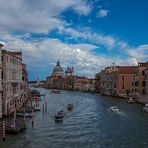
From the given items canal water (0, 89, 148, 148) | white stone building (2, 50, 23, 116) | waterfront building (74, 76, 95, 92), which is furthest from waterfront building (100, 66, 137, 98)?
waterfront building (74, 76, 95, 92)

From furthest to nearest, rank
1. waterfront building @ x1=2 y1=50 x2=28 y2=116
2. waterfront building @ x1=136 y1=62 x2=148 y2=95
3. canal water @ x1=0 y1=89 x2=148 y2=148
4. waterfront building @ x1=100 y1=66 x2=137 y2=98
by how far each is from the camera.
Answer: waterfront building @ x1=100 y1=66 x2=137 y2=98
waterfront building @ x1=136 y1=62 x2=148 y2=95
waterfront building @ x1=2 y1=50 x2=28 y2=116
canal water @ x1=0 y1=89 x2=148 y2=148

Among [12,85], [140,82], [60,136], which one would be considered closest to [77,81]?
[140,82]

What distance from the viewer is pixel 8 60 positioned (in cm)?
3994

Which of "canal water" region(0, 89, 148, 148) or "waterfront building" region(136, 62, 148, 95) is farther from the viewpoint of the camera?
"waterfront building" region(136, 62, 148, 95)

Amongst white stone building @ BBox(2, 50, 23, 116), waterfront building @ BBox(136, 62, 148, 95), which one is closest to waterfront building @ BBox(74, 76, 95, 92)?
waterfront building @ BBox(136, 62, 148, 95)

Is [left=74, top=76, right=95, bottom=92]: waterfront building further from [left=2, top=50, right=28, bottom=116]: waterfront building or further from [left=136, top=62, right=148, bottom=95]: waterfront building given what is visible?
[left=2, top=50, right=28, bottom=116]: waterfront building

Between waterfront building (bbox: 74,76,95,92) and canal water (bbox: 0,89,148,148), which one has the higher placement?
waterfront building (bbox: 74,76,95,92)

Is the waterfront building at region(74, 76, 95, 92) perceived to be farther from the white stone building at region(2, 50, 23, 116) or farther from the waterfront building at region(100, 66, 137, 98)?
the white stone building at region(2, 50, 23, 116)

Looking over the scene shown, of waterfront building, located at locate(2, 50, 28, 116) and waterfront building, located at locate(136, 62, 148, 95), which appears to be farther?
waterfront building, located at locate(136, 62, 148, 95)

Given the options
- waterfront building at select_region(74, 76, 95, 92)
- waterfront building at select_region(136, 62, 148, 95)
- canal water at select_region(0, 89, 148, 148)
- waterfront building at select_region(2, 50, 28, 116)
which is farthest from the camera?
waterfront building at select_region(74, 76, 95, 92)

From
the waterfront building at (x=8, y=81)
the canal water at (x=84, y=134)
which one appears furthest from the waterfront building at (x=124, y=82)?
the canal water at (x=84, y=134)

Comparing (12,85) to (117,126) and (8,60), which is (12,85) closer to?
(8,60)

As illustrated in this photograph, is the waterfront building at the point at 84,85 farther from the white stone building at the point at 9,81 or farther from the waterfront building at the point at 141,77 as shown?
the white stone building at the point at 9,81

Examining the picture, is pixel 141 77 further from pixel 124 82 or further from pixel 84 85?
pixel 84 85
